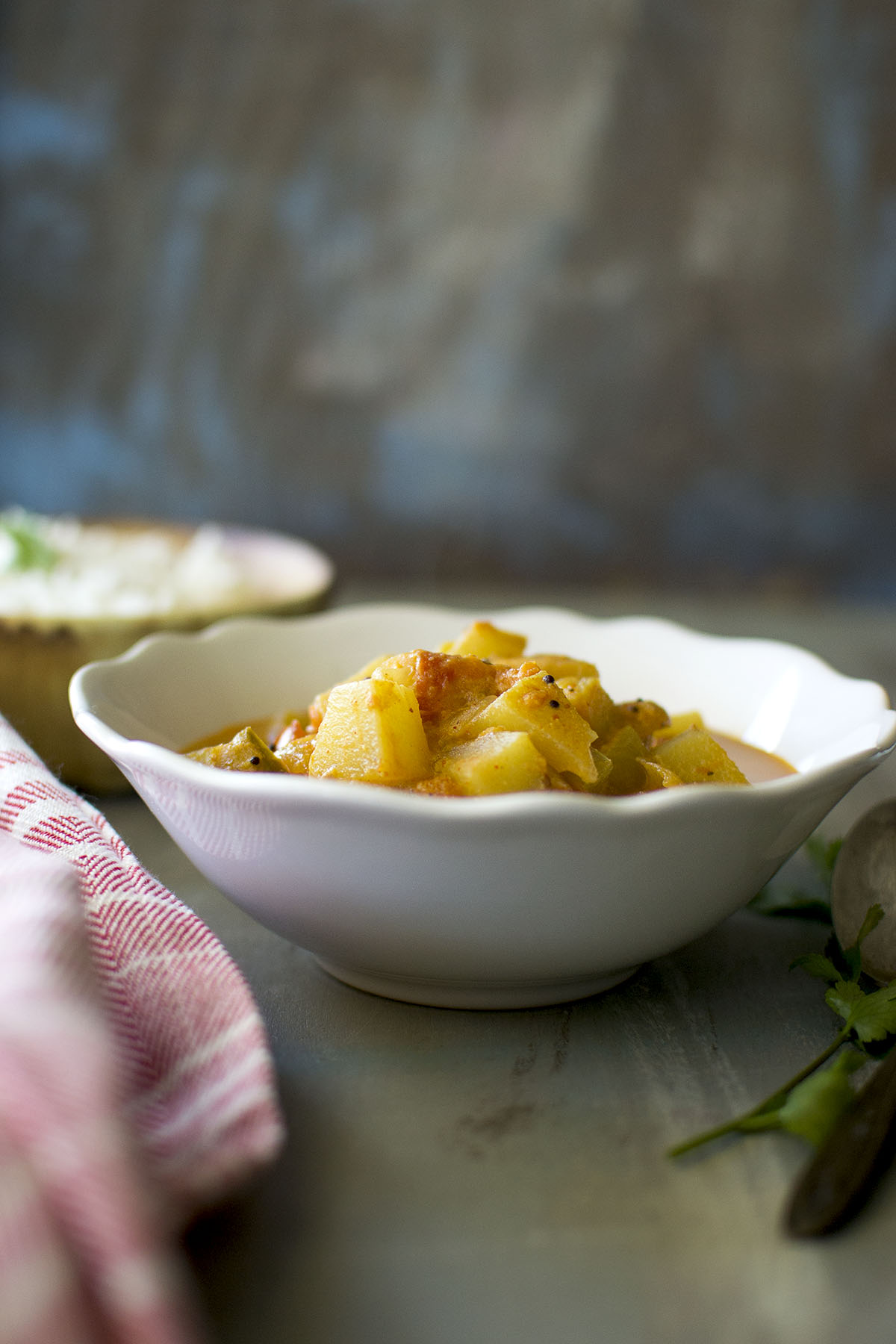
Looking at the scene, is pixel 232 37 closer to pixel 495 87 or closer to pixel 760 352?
pixel 495 87

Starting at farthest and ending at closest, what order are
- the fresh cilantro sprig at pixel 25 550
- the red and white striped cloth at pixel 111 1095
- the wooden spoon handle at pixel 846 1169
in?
the fresh cilantro sprig at pixel 25 550, the wooden spoon handle at pixel 846 1169, the red and white striped cloth at pixel 111 1095

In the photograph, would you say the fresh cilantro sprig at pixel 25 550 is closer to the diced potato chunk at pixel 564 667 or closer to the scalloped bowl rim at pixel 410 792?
the scalloped bowl rim at pixel 410 792

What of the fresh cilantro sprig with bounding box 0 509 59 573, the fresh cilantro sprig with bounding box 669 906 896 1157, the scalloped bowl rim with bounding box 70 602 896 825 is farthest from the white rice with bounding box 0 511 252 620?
the fresh cilantro sprig with bounding box 669 906 896 1157

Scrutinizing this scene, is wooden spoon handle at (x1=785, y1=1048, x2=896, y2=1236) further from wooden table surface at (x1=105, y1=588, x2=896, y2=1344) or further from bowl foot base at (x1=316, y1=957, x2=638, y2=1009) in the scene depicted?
bowl foot base at (x1=316, y1=957, x2=638, y2=1009)

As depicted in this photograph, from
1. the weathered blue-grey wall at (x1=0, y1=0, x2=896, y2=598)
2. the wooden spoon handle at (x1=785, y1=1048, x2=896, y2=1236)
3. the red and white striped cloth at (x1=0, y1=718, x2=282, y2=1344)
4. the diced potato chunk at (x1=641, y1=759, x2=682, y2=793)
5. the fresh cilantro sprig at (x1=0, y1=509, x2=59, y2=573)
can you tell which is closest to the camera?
the red and white striped cloth at (x1=0, y1=718, x2=282, y2=1344)

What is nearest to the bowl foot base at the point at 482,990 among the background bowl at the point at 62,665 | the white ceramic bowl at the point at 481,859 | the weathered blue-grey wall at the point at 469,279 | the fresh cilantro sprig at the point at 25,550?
the white ceramic bowl at the point at 481,859
